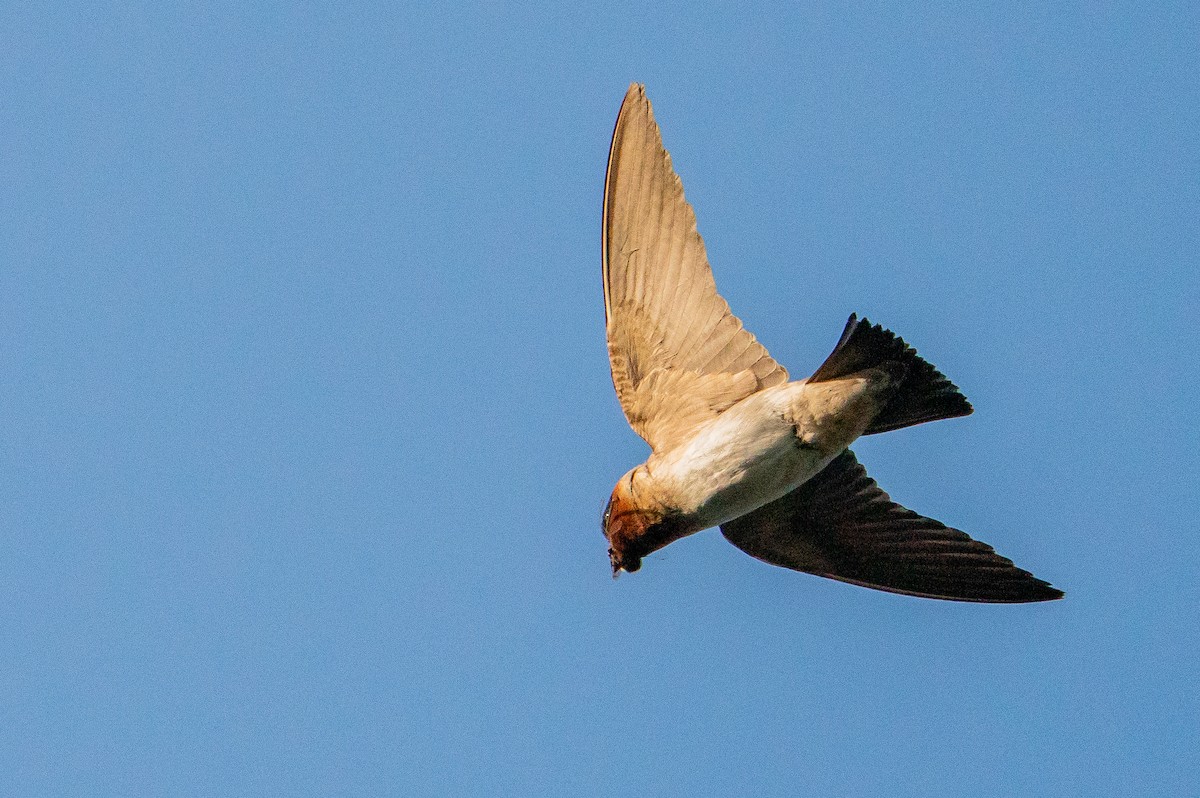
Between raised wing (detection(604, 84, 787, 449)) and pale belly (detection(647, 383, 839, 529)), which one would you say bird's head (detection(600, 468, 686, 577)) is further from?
raised wing (detection(604, 84, 787, 449))

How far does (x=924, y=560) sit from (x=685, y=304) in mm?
1706

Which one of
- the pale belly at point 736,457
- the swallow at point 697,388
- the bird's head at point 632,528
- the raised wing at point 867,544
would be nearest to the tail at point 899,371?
the swallow at point 697,388

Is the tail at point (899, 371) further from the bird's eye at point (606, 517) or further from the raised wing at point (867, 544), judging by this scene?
the bird's eye at point (606, 517)

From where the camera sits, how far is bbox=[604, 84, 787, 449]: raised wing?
739 centimetres

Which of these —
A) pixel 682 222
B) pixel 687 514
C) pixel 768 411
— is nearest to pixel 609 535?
pixel 687 514

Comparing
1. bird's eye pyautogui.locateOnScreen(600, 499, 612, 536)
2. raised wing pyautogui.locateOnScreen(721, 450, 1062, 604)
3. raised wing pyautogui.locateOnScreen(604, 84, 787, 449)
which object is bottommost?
raised wing pyautogui.locateOnScreen(721, 450, 1062, 604)

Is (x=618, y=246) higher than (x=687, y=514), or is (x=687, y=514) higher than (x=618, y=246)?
(x=618, y=246)

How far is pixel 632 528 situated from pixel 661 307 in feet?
3.20

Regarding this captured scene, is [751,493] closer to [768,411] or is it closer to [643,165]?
[768,411]

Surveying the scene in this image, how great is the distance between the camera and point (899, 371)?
736 centimetres

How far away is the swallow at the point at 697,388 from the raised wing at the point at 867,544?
12 cm

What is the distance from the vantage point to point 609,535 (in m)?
7.56

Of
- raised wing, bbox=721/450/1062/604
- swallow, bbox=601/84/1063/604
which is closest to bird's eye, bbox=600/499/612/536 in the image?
swallow, bbox=601/84/1063/604

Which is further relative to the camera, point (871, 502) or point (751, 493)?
point (871, 502)
